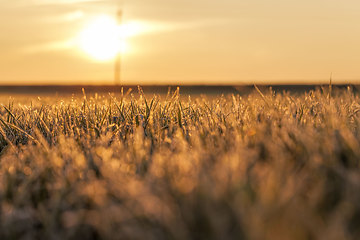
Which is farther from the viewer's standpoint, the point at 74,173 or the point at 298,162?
the point at 74,173

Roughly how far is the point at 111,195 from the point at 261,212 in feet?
2.53

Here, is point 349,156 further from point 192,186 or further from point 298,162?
point 192,186

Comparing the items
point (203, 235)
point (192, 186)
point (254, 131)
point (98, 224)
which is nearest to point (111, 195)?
point (98, 224)

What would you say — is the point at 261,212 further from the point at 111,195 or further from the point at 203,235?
the point at 111,195

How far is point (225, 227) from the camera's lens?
1.01 metres

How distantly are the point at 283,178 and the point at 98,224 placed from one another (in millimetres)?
616

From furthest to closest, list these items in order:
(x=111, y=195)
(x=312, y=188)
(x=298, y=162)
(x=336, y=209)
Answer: (x=298, y=162) < (x=111, y=195) < (x=312, y=188) < (x=336, y=209)

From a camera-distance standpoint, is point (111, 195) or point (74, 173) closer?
point (111, 195)

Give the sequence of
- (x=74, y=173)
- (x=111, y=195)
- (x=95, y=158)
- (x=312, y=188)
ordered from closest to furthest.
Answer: (x=312, y=188)
(x=111, y=195)
(x=74, y=173)
(x=95, y=158)

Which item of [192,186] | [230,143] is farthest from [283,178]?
[230,143]

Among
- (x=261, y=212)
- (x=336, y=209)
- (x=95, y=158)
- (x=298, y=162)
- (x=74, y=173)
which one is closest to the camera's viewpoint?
(x=261, y=212)

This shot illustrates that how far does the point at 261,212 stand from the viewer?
3.29 feet

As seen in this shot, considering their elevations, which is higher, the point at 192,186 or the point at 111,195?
the point at 192,186

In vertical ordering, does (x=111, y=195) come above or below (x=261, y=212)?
below
